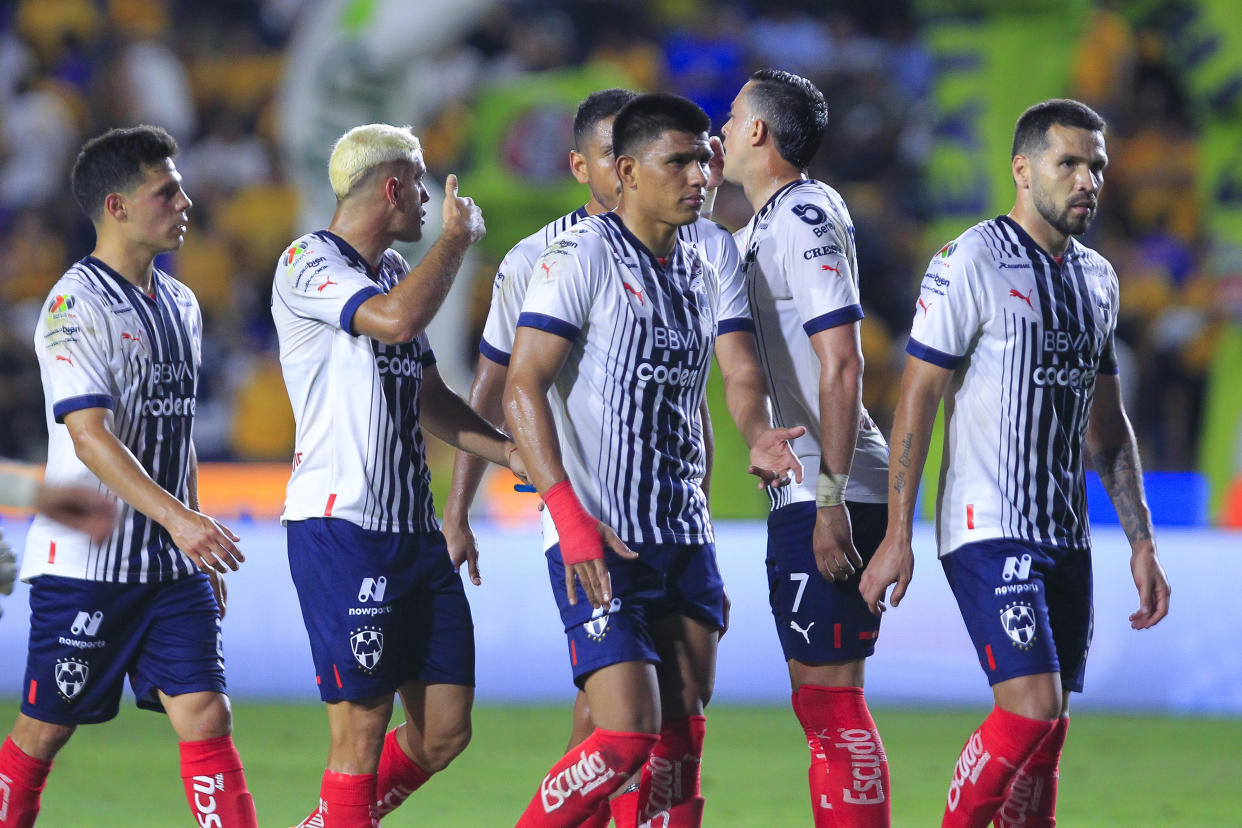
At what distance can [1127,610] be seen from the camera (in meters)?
8.10

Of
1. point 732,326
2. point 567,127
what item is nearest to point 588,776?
point 732,326

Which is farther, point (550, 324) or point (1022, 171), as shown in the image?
point (1022, 171)

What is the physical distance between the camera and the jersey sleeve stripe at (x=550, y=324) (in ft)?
12.8

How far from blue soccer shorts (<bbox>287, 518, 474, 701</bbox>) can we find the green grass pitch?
1.68 meters

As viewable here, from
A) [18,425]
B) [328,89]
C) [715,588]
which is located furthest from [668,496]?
[18,425]

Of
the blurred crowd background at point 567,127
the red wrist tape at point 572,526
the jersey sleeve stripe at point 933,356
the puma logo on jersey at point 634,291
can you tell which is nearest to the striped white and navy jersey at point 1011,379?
the jersey sleeve stripe at point 933,356

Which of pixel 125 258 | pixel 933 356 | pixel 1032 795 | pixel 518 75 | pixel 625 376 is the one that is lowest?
pixel 1032 795

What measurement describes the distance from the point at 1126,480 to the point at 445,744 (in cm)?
212

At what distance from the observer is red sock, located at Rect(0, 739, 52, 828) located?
169 inches

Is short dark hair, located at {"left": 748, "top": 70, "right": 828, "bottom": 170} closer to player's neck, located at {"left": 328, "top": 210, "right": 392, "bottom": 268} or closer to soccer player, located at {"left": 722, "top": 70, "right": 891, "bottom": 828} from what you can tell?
soccer player, located at {"left": 722, "top": 70, "right": 891, "bottom": 828}

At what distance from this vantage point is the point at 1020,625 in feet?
13.4

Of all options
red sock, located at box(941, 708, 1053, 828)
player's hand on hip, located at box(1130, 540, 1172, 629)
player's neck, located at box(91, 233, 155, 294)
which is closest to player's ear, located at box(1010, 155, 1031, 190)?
player's hand on hip, located at box(1130, 540, 1172, 629)

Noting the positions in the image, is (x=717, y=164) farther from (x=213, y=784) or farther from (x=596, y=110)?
(x=213, y=784)

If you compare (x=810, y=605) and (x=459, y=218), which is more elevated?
(x=459, y=218)
